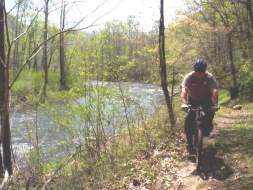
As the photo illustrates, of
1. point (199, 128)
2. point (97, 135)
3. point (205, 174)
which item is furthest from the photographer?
point (97, 135)

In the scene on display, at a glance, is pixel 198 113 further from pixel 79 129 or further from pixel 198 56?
pixel 198 56

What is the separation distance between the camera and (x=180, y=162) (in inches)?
388

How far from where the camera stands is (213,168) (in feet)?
28.7

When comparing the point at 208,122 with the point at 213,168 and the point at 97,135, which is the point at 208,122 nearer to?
the point at 213,168

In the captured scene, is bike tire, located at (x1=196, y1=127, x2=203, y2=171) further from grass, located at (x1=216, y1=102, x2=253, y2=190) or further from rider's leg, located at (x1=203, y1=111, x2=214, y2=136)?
grass, located at (x1=216, y1=102, x2=253, y2=190)

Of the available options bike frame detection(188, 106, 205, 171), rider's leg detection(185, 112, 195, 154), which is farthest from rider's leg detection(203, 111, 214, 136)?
rider's leg detection(185, 112, 195, 154)

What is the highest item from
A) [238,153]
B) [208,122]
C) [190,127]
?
[208,122]

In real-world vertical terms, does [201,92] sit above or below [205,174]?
above

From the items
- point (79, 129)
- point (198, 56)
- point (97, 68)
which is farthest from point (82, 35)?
point (198, 56)

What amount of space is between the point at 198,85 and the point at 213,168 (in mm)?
1674

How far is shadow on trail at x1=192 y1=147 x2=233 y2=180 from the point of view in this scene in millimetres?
8297

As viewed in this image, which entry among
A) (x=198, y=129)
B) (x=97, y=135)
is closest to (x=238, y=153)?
(x=198, y=129)

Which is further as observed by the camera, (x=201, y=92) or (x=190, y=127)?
(x=190, y=127)

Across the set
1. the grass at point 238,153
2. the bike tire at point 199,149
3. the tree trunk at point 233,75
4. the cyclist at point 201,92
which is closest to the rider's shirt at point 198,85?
the cyclist at point 201,92
